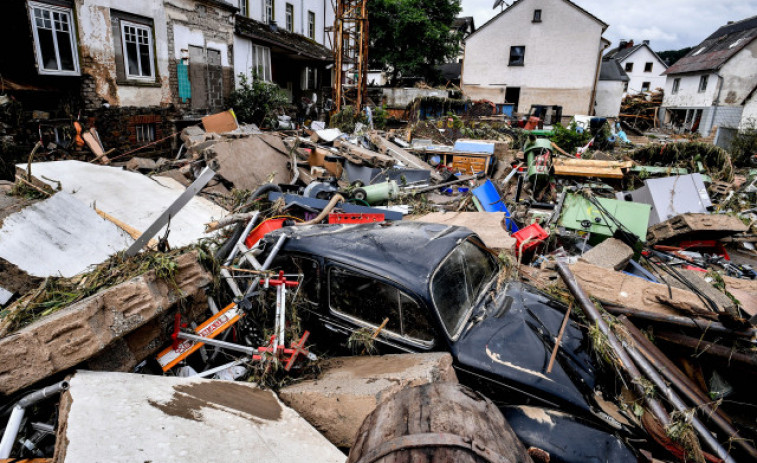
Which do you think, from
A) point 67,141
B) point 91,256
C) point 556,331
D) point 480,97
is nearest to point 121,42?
point 67,141

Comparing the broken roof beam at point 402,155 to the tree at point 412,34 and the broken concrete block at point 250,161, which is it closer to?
the broken concrete block at point 250,161

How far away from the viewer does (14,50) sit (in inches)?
369

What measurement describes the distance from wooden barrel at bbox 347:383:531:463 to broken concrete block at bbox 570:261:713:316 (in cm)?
283

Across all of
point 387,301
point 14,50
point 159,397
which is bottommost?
point 159,397

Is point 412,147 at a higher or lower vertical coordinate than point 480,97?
lower

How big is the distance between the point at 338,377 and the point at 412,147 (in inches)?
Result: 366

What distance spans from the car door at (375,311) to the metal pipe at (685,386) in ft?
6.23

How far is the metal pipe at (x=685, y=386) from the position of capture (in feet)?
9.17

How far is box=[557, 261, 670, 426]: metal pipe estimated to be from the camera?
280 cm

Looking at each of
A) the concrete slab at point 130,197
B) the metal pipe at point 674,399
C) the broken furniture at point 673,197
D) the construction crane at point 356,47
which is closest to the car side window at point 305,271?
the concrete slab at point 130,197

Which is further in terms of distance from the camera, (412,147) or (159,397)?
(412,147)

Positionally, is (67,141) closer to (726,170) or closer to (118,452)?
(118,452)

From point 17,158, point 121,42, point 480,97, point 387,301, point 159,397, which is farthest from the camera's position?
point 480,97

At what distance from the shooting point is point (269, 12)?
727 inches
